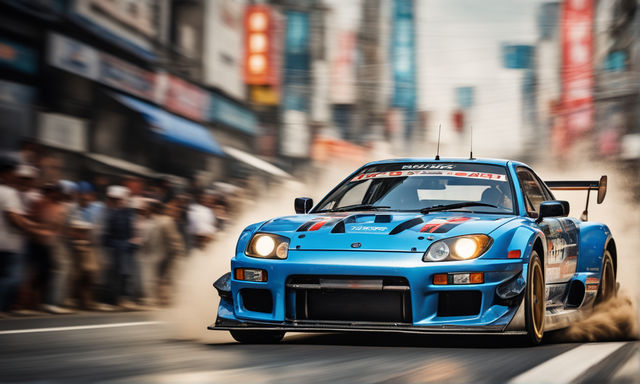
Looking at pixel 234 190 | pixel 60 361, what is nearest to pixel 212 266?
pixel 60 361

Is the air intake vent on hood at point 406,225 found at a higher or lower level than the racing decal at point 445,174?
lower

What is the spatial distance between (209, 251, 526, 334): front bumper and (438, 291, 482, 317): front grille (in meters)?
0.02

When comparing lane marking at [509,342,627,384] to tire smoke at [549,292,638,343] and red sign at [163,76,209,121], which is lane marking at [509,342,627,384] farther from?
red sign at [163,76,209,121]

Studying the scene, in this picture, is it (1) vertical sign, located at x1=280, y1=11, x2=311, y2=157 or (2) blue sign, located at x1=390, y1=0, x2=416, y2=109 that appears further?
(2) blue sign, located at x1=390, y1=0, x2=416, y2=109

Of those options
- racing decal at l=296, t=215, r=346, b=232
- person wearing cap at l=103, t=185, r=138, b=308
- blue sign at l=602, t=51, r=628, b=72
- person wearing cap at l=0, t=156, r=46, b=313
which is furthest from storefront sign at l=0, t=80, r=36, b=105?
blue sign at l=602, t=51, r=628, b=72

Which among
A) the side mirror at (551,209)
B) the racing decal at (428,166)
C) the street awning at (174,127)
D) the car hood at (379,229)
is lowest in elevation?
the car hood at (379,229)

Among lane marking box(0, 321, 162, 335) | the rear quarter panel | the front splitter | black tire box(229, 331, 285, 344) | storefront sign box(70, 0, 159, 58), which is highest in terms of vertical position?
storefront sign box(70, 0, 159, 58)

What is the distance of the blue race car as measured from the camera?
6.28 m

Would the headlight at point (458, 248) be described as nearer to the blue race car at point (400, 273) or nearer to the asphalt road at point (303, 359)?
the blue race car at point (400, 273)

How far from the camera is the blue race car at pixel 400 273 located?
6.28 m

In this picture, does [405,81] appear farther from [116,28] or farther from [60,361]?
[60,361]

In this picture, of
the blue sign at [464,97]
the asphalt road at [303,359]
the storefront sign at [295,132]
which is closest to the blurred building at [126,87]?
the storefront sign at [295,132]

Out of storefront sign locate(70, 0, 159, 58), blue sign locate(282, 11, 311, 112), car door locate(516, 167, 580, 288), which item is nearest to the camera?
car door locate(516, 167, 580, 288)

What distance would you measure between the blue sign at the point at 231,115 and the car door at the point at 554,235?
680 inches
